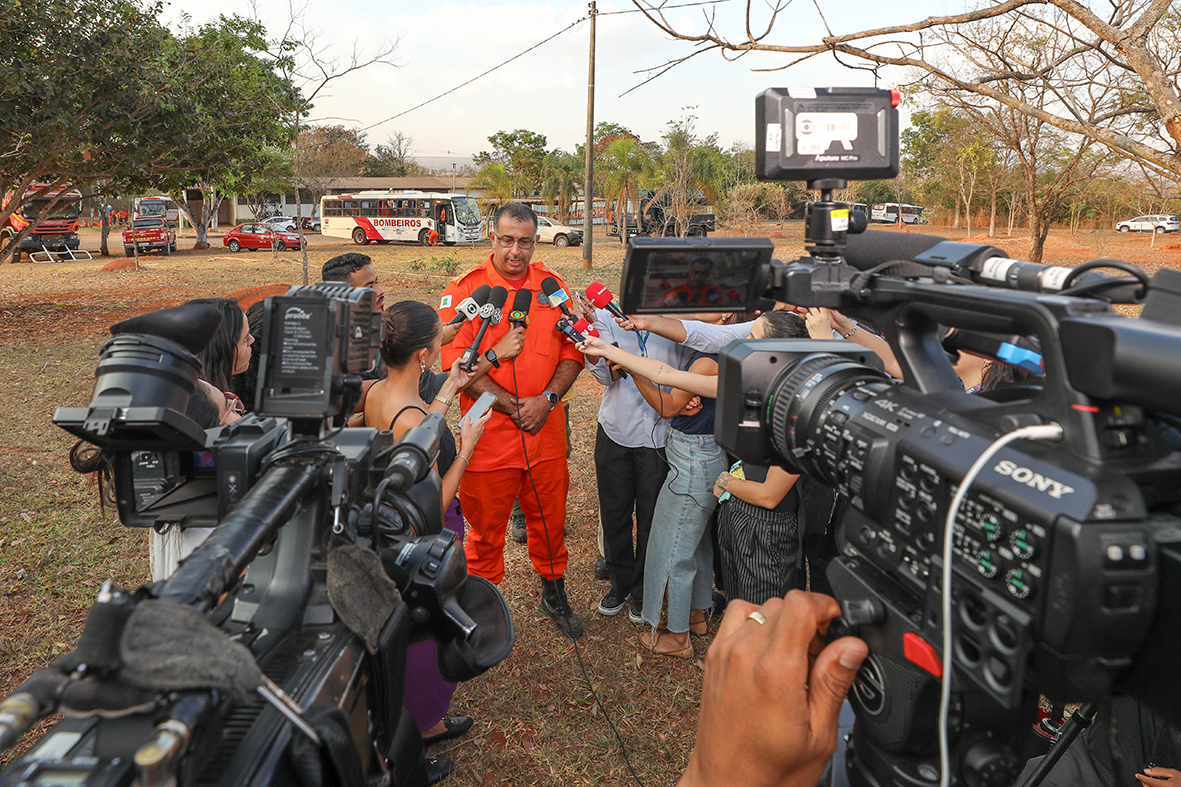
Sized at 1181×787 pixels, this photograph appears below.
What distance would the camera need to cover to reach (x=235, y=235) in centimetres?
2708

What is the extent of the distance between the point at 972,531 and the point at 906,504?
129 mm

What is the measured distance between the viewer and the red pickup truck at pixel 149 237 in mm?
24656

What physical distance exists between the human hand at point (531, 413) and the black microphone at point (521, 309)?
36 centimetres

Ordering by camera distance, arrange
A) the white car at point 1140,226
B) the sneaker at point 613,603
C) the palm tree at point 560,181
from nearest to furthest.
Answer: the sneaker at point 613,603 < the palm tree at point 560,181 < the white car at point 1140,226

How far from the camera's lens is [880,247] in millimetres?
1504

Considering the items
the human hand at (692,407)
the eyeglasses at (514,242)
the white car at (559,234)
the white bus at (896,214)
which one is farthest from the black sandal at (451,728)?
the white bus at (896,214)

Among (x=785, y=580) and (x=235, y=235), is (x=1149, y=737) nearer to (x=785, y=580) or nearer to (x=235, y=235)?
(x=785, y=580)

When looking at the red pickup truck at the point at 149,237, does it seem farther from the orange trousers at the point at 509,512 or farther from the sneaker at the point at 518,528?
the orange trousers at the point at 509,512

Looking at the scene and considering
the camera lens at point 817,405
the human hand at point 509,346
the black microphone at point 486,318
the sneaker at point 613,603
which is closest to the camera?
the camera lens at point 817,405

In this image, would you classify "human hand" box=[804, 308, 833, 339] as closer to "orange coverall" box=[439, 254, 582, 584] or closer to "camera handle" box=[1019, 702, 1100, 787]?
"orange coverall" box=[439, 254, 582, 584]

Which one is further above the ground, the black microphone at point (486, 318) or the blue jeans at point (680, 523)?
the black microphone at point (486, 318)

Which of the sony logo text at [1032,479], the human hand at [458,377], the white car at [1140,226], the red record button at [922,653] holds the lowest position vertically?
the red record button at [922,653]

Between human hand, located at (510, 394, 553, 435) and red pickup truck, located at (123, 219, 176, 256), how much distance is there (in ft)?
84.0

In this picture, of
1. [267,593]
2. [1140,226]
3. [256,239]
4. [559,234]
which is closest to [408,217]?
[256,239]
